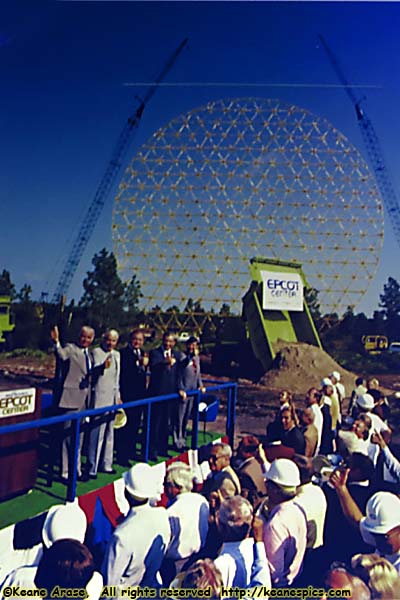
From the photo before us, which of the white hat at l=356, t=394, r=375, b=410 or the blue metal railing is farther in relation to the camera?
the white hat at l=356, t=394, r=375, b=410

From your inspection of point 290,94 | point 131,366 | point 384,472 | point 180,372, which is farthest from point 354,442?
point 290,94

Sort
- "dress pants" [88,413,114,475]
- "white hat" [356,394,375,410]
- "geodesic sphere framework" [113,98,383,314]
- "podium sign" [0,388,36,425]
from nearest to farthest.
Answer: "podium sign" [0,388,36,425] → "dress pants" [88,413,114,475] → "geodesic sphere framework" [113,98,383,314] → "white hat" [356,394,375,410]

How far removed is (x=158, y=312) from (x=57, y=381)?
63cm

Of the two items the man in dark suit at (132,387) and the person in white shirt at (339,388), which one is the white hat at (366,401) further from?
the man in dark suit at (132,387)

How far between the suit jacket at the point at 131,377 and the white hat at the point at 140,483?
370mm

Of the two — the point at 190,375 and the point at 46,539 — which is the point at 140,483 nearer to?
the point at 46,539

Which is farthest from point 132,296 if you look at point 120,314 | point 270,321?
point 270,321

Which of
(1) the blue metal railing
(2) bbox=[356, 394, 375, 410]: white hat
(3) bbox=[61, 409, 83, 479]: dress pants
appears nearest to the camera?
(1) the blue metal railing

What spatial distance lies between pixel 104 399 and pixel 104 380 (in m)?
0.10

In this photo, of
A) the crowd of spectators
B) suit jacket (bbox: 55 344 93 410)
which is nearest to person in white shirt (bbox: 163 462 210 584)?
the crowd of spectators

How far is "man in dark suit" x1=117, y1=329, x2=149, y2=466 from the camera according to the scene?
2756 mm

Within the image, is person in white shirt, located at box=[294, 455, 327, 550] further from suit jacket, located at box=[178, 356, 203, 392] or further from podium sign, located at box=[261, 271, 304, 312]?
podium sign, located at box=[261, 271, 304, 312]

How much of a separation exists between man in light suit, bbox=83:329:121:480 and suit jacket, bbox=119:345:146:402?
0.03 metres

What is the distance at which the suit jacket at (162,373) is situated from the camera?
9.36 feet
